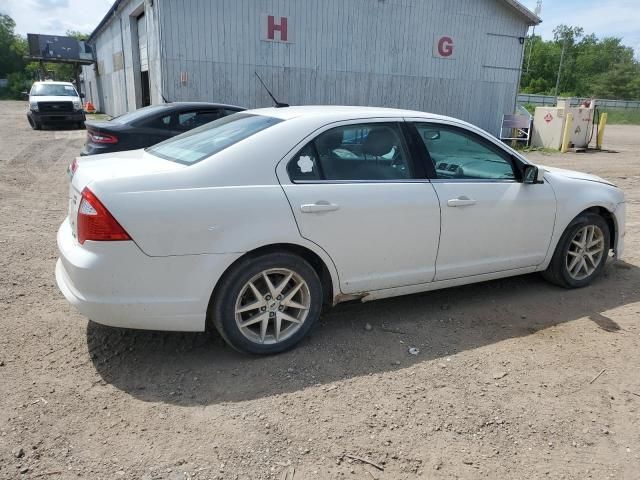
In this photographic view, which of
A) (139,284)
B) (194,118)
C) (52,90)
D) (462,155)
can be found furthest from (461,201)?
(52,90)

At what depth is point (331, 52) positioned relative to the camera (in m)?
16.1

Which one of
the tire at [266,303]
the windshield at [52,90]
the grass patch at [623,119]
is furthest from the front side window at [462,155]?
the grass patch at [623,119]

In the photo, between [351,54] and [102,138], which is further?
[351,54]

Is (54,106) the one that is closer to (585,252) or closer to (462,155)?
(462,155)

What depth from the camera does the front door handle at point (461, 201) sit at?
379 centimetres

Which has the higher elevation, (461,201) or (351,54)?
(351,54)

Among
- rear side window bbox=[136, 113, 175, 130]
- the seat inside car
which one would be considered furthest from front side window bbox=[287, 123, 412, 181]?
rear side window bbox=[136, 113, 175, 130]

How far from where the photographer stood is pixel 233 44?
1474cm

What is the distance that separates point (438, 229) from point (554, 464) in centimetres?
172

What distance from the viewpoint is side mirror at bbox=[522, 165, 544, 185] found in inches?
163

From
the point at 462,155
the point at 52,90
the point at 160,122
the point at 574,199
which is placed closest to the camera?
the point at 462,155

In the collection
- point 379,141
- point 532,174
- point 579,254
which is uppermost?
point 379,141

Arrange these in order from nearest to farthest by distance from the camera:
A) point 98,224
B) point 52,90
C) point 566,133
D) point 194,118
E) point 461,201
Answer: point 98,224, point 461,201, point 194,118, point 566,133, point 52,90

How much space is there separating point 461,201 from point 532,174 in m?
0.76
